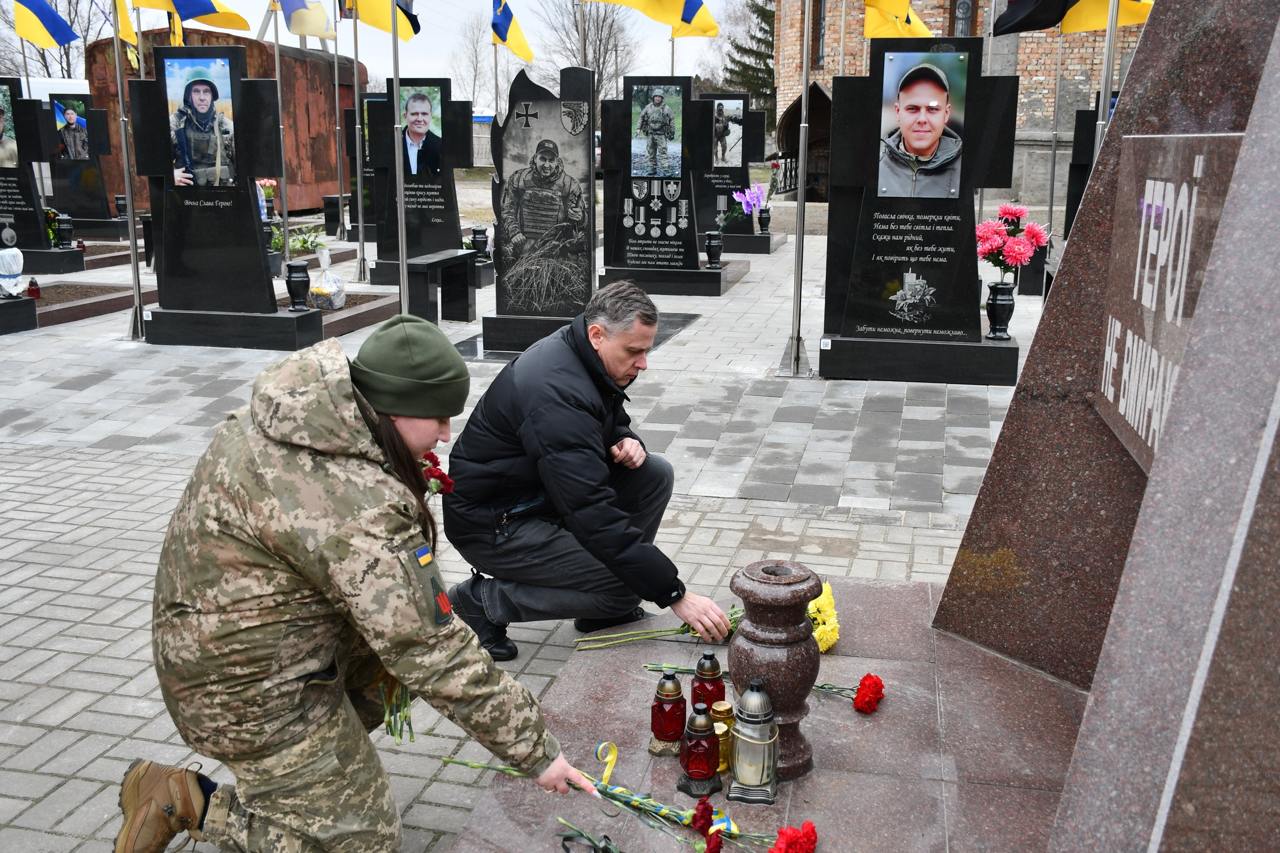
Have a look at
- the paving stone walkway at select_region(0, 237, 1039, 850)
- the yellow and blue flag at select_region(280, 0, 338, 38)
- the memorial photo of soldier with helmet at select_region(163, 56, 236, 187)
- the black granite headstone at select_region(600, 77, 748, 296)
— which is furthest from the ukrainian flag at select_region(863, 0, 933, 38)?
the yellow and blue flag at select_region(280, 0, 338, 38)

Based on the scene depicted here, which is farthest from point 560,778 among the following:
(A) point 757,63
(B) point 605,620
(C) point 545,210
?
(A) point 757,63

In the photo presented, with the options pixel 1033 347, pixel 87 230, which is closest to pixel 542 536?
pixel 1033 347

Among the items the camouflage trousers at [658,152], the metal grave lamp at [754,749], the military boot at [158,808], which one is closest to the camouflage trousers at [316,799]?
the military boot at [158,808]

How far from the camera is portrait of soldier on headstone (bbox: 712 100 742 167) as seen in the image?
19.8 metres

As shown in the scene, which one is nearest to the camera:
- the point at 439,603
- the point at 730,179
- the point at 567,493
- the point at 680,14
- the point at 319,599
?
the point at 439,603

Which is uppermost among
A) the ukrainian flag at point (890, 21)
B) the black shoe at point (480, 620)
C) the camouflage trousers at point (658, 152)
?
the ukrainian flag at point (890, 21)

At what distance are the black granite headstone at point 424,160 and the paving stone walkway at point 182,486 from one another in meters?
4.17

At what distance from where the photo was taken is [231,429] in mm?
2914

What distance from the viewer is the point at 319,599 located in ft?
9.52

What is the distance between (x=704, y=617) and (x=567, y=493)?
0.63m

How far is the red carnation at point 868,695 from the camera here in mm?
3732

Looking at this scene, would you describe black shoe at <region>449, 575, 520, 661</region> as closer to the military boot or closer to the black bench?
the military boot

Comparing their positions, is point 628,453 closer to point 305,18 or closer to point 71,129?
point 305,18

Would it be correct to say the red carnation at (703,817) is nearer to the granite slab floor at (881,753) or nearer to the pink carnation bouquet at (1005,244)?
the granite slab floor at (881,753)
